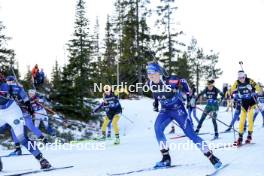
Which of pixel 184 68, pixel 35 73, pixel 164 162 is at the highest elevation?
pixel 184 68

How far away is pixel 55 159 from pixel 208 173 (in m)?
5.22

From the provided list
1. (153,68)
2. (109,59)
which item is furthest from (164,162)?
(109,59)

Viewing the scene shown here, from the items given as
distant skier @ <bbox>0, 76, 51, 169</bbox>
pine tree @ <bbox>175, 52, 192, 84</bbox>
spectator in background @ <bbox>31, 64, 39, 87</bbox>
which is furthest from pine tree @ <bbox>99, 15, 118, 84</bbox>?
distant skier @ <bbox>0, 76, 51, 169</bbox>

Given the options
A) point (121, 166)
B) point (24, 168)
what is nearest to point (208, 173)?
point (121, 166)

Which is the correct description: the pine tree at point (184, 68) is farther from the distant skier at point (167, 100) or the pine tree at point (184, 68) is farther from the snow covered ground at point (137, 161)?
the distant skier at point (167, 100)

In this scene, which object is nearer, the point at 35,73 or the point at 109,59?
the point at 35,73

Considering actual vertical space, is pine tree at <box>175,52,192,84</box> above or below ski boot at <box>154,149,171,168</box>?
above

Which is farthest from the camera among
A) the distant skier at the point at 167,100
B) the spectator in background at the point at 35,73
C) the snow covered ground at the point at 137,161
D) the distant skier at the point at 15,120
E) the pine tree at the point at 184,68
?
the pine tree at the point at 184,68

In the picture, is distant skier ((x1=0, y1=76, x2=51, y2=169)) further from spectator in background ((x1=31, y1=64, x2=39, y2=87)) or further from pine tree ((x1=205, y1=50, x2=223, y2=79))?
pine tree ((x1=205, y1=50, x2=223, y2=79))

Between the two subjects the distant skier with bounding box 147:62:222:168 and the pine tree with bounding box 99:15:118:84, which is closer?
the distant skier with bounding box 147:62:222:168

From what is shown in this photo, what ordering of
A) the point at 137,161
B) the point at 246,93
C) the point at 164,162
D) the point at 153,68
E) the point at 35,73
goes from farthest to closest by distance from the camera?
the point at 35,73
the point at 246,93
the point at 137,161
the point at 164,162
the point at 153,68

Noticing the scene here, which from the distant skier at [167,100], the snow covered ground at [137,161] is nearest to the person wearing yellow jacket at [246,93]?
the snow covered ground at [137,161]

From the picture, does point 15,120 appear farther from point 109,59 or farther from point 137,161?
point 109,59

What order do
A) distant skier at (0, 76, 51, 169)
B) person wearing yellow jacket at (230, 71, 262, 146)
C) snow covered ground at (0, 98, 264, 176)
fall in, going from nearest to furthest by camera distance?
snow covered ground at (0, 98, 264, 176) → distant skier at (0, 76, 51, 169) → person wearing yellow jacket at (230, 71, 262, 146)
